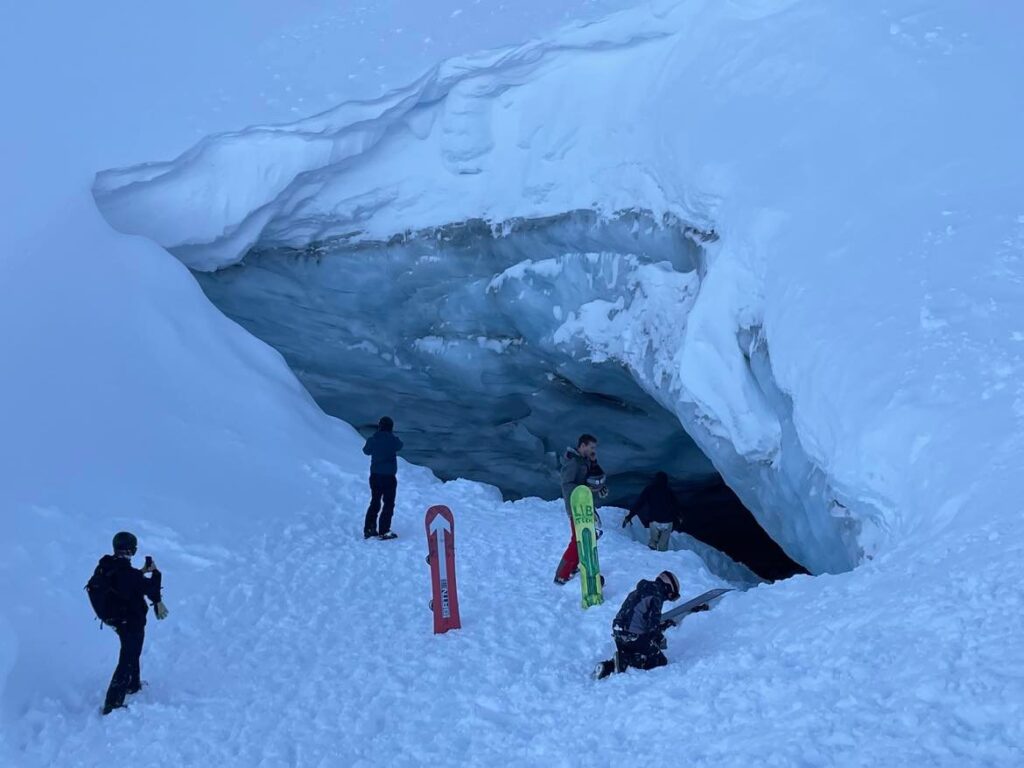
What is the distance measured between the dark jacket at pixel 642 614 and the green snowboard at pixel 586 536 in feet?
4.37

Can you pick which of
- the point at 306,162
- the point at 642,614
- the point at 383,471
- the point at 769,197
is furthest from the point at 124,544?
the point at 306,162

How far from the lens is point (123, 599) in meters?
7.09

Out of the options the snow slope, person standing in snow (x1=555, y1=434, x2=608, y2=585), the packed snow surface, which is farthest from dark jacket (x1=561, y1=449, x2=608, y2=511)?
the snow slope

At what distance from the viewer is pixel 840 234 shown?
987 centimetres

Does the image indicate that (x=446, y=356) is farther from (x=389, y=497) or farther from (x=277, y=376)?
(x=389, y=497)

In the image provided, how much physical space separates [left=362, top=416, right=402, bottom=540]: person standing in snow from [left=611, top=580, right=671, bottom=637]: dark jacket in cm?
375

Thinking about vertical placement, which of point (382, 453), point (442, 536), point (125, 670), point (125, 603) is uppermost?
point (382, 453)

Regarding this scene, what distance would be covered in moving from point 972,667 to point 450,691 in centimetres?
360

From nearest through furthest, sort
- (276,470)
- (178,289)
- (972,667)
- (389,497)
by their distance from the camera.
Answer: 1. (972,667)
2. (389,497)
3. (276,470)
4. (178,289)

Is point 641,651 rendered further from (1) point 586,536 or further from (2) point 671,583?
(1) point 586,536

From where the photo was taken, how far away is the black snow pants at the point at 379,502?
10.6 metres

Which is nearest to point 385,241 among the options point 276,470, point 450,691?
point 276,470

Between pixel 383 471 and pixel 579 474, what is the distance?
86.8 inches

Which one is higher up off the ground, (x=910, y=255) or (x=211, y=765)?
(x=910, y=255)
